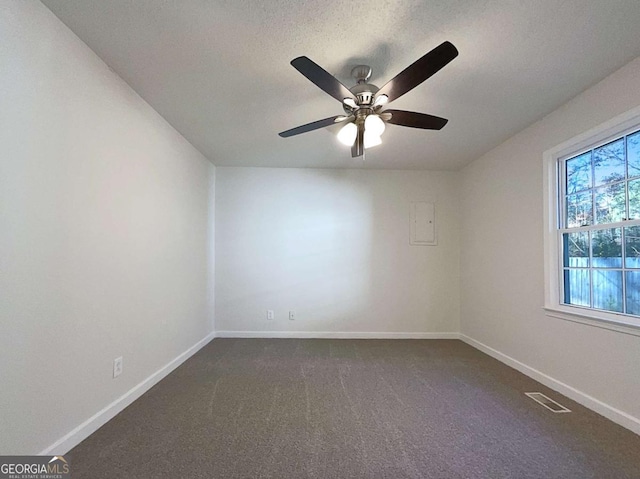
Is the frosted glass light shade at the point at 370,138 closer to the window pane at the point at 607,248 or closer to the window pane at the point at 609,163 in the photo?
the window pane at the point at 609,163

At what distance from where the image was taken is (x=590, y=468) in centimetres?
176

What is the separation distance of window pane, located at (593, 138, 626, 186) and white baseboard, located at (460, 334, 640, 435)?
1611 mm

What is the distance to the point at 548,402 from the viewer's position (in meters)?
2.55

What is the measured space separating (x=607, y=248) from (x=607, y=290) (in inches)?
12.4

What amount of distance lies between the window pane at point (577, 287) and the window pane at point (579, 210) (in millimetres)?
394

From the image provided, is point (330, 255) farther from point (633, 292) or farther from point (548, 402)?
point (633, 292)

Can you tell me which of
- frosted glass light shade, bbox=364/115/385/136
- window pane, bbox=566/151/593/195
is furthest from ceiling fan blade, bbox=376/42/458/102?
window pane, bbox=566/151/593/195

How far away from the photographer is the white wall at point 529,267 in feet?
7.36

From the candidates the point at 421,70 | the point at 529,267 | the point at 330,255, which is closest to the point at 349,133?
the point at 421,70

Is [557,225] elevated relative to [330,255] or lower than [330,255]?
elevated

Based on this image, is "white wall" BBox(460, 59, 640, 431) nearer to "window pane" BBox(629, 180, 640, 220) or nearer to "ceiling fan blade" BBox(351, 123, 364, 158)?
"window pane" BBox(629, 180, 640, 220)

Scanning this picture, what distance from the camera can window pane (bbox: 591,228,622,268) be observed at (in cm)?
240

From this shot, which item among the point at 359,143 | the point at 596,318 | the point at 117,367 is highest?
the point at 359,143

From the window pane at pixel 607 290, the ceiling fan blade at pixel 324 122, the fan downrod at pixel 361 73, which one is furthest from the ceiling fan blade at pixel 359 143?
the window pane at pixel 607 290
